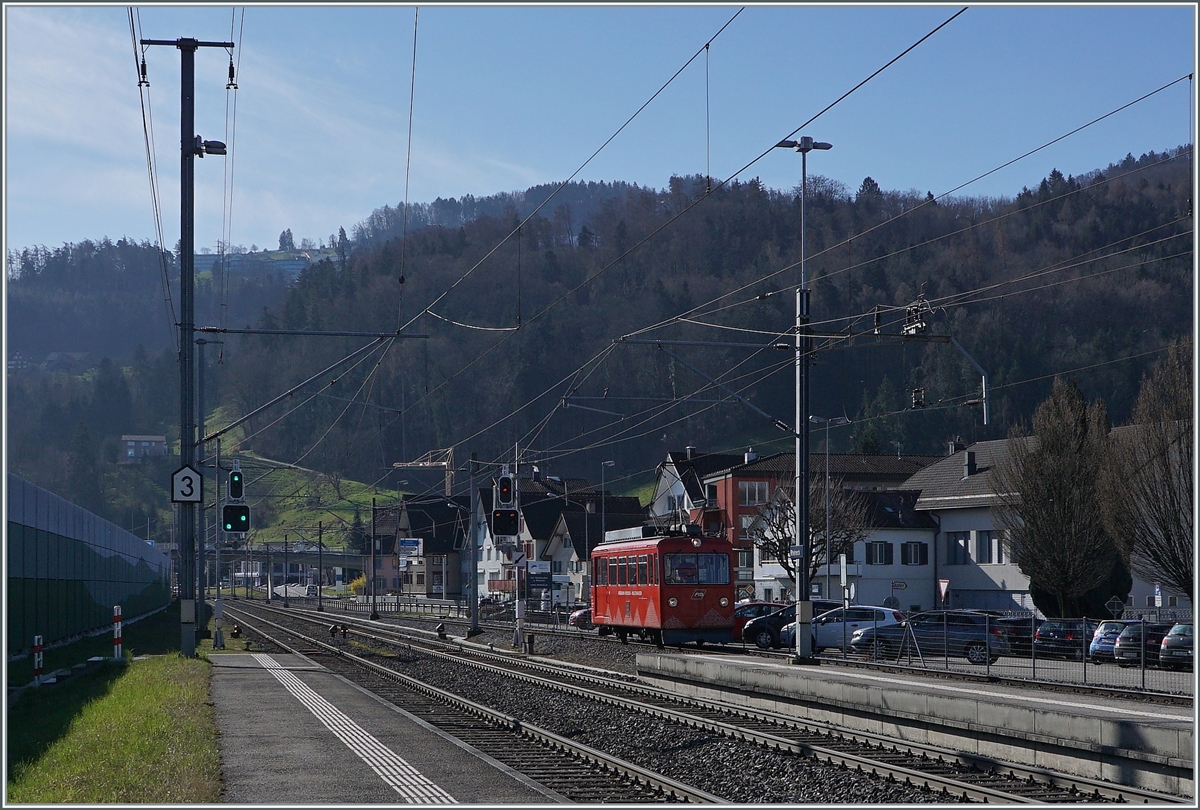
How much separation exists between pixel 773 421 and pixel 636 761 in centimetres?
1688

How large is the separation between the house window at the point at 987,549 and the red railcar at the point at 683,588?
28769 mm

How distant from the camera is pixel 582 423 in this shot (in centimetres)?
15675

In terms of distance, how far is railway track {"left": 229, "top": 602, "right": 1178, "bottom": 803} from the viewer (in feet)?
39.1

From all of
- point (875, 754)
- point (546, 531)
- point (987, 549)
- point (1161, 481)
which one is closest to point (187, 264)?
point (875, 754)

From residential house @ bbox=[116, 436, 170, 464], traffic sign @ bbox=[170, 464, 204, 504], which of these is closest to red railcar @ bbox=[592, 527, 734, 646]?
traffic sign @ bbox=[170, 464, 204, 504]

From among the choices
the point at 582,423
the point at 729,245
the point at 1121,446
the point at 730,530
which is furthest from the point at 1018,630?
the point at 729,245

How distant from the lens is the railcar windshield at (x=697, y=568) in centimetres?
3600

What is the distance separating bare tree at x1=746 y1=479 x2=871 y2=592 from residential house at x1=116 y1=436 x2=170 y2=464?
135204 millimetres

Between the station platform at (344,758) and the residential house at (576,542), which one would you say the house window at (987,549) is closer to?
the residential house at (576,542)

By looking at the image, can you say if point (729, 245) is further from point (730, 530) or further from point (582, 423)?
point (730, 530)

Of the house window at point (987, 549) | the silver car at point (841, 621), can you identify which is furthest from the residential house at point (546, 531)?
the silver car at point (841, 621)

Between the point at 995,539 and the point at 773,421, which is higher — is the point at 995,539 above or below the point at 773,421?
below

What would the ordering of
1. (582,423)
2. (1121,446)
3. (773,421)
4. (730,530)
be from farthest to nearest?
(582,423)
(730,530)
(1121,446)
(773,421)

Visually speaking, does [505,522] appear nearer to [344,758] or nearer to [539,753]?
[539,753]
